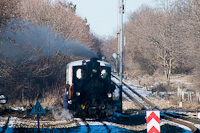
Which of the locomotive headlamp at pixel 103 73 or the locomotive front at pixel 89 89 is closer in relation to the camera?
the locomotive front at pixel 89 89

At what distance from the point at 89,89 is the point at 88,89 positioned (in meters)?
0.05

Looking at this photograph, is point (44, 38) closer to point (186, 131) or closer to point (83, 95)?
point (83, 95)

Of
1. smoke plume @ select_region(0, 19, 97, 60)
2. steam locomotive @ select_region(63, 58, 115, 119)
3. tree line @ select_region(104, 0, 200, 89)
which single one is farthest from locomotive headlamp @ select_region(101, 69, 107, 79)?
tree line @ select_region(104, 0, 200, 89)

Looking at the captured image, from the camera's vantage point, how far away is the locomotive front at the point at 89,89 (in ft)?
43.3

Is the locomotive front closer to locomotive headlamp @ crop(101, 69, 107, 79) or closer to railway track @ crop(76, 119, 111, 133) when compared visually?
locomotive headlamp @ crop(101, 69, 107, 79)

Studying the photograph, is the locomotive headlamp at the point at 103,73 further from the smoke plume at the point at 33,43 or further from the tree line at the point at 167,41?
the tree line at the point at 167,41

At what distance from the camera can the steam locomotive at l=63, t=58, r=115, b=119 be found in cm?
1320

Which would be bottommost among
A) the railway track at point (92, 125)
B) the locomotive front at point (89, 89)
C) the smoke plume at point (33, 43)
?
the railway track at point (92, 125)

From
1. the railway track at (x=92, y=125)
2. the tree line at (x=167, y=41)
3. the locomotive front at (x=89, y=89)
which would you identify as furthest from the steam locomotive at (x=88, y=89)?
the tree line at (x=167, y=41)

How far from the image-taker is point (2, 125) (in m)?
11.5

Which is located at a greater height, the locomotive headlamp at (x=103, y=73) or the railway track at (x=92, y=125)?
the locomotive headlamp at (x=103, y=73)

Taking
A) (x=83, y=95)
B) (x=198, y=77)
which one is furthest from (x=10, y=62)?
(x=198, y=77)

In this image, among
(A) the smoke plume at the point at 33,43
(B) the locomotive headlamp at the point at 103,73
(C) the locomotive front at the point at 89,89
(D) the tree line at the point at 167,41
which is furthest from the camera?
(D) the tree line at the point at 167,41

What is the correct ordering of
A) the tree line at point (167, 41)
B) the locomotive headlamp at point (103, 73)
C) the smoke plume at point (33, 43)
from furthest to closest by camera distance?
the tree line at point (167, 41), the smoke plume at point (33, 43), the locomotive headlamp at point (103, 73)
